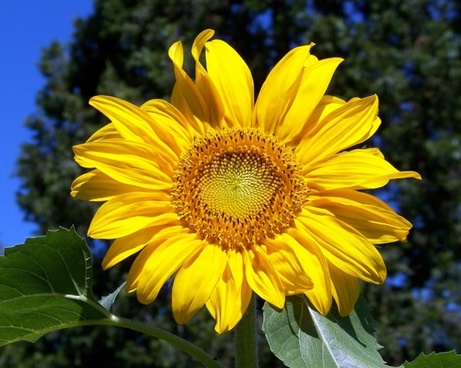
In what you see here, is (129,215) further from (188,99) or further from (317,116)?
(317,116)

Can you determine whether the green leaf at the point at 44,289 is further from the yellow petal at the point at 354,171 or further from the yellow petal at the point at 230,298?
the yellow petal at the point at 354,171

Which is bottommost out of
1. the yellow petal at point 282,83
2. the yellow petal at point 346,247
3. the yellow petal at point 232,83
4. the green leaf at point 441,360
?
the green leaf at point 441,360

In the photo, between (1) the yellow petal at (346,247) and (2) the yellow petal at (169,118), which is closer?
(1) the yellow petal at (346,247)

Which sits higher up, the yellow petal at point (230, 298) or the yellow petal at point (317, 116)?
the yellow petal at point (317, 116)

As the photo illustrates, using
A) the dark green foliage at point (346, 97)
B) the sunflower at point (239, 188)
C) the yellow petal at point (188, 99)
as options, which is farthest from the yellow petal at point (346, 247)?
the dark green foliage at point (346, 97)

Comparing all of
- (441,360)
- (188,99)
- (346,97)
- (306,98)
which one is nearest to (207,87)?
(188,99)

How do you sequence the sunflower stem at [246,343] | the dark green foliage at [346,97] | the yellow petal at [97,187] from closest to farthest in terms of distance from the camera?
the sunflower stem at [246,343]
the yellow petal at [97,187]
the dark green foliage at [346,97]

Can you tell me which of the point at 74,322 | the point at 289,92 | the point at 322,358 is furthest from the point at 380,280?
the point at 74,322
